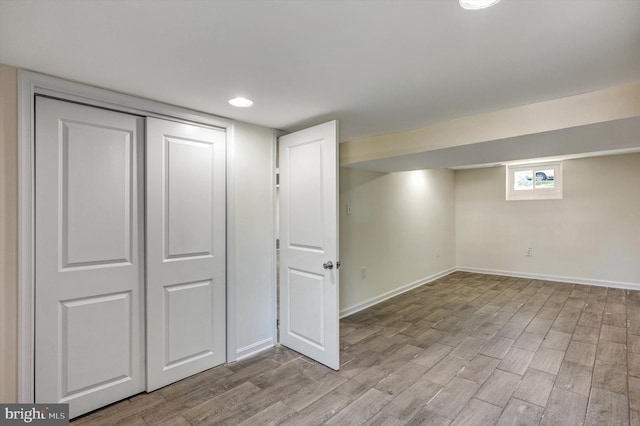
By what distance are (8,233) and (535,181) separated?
24.0ft

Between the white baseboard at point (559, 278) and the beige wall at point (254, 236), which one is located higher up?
the beige wall at point (254, 236)

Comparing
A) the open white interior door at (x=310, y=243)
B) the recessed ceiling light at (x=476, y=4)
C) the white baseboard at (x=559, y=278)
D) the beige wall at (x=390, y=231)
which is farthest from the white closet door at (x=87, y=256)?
the white baseboard at (x=559, y=278)

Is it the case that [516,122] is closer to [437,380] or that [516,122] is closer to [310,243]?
[310,243]

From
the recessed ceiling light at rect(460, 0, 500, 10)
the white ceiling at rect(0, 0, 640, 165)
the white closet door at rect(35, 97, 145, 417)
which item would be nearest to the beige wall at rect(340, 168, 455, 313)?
the white ceiling at rect(0, 0, 640, 165)

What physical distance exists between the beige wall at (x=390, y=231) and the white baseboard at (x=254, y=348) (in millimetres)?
1143

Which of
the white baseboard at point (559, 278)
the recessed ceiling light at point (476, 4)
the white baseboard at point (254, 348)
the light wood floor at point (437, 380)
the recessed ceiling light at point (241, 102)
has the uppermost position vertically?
the recessed ceiling light at point (241, 102)

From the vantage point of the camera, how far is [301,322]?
2852 millimetres

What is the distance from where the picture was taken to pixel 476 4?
121cm

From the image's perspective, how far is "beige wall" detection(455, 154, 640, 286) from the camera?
497 centimetres

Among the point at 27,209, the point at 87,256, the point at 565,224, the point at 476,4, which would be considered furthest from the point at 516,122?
the point at 565,224

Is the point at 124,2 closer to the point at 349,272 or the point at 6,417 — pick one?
the point at 6,417

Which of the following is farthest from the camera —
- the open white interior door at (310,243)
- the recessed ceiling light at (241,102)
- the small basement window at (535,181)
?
the small basement window at (535,181)

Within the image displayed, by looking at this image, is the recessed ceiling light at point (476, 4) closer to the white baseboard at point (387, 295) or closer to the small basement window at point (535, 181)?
the white baseboard at point (387, 295)

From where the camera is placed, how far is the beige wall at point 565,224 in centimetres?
497
